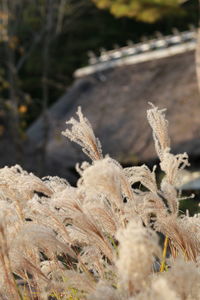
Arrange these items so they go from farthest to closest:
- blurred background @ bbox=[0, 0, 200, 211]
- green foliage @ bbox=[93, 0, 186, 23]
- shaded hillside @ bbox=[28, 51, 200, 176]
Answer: shaded hillside @ bbox=[28, 51, 200, 176] < blurred background @ bbox=[0, 0, 200, 211] < green foliage @ bbox=[93, 0, 186, 23]

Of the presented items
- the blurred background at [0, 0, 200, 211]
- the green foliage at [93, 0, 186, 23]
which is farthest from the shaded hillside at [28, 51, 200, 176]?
the green foliage at [93, 0, 186, 23]

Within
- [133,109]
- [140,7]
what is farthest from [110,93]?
[140,7]

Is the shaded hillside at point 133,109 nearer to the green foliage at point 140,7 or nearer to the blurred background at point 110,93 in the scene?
the blurred background at point 110,93

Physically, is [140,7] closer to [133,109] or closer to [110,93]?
[133,109]

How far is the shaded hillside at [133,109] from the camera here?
918 centimetres

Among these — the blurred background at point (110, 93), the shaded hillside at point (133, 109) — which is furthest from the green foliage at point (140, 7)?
the shaded hillside at point (133, 109)

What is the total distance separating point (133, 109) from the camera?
1023cm

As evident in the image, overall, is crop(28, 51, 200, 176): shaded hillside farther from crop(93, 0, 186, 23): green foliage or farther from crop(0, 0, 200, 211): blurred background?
crop(93, 0, 186, 23): green foliage

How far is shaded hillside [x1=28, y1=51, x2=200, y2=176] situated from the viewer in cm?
918

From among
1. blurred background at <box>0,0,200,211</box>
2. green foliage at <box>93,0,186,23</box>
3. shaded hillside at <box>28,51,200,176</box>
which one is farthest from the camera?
shaded hillside at <box>28,51,200,176</box>

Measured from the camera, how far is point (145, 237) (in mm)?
1197

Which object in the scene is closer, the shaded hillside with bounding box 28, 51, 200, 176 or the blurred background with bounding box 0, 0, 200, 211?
the blurred background with bounding box 0, 0, 200, 211

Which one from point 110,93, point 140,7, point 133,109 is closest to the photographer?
point 140,7

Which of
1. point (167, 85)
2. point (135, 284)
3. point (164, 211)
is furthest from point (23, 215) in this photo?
point (167, 85)
